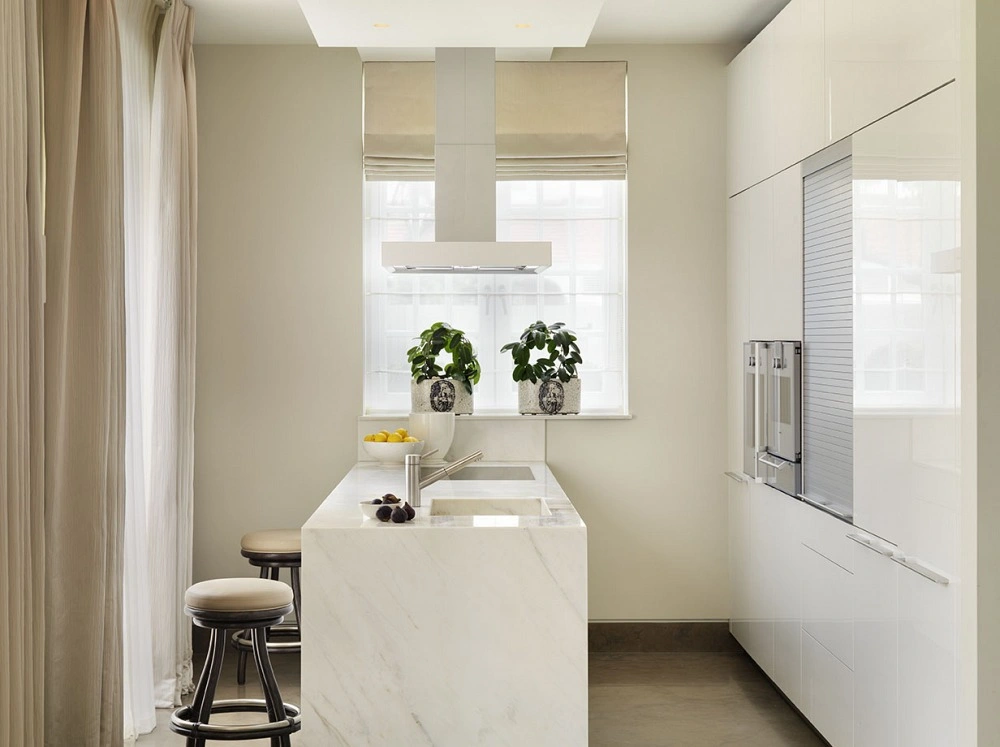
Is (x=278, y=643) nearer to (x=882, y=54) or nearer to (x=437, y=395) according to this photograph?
(x=437, y=395)

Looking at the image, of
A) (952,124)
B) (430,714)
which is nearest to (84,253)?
(430,714)

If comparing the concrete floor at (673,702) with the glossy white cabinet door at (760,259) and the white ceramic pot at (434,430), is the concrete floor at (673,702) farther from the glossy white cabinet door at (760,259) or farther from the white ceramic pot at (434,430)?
the glossy white cabinet door at (760,259)

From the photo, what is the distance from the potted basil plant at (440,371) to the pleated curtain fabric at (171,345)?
0.94 m

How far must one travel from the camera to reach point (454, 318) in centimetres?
429

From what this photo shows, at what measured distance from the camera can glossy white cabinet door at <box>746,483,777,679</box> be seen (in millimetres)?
3562

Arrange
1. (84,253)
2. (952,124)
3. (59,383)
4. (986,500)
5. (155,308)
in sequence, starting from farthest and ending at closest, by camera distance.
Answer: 1. (155,308)
2. (84,253)
3. (59,383)
4. (952,124)
5. (986,500)

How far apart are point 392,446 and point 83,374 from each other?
4.70ft

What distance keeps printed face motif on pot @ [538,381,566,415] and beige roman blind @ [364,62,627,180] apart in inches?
37.3

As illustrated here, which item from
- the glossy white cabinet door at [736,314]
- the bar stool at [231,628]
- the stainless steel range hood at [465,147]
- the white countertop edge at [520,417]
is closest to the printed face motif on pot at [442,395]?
the white countertop edge at [520,417]

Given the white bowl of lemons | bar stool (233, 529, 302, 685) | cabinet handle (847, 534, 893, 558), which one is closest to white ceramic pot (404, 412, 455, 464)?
the white bowl of lemons

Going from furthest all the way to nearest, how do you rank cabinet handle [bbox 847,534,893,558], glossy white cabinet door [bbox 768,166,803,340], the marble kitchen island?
glossy white cabinet door [bbox 768,166,803,340]
the marble kitchen island
cabinet handle [bbox 847,534,893,558]

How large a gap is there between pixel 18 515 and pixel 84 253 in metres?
0.83

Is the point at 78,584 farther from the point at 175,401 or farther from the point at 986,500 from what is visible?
the point at 986,500

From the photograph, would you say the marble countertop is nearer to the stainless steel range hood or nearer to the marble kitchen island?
the marble kitchen island
